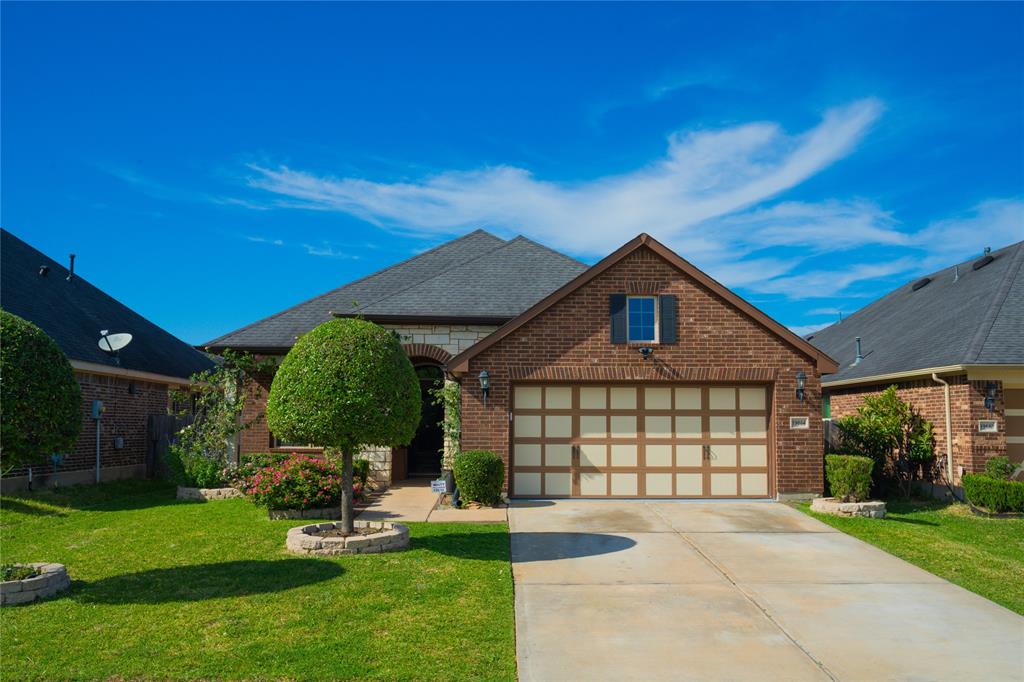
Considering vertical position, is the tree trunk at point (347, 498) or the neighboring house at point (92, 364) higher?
the neighboring house at point (92, 364)

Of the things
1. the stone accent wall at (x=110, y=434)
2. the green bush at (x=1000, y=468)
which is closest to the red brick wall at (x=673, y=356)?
the green bush at (x=1000, y=468)

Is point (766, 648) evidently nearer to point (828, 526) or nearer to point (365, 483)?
point (828, 526)

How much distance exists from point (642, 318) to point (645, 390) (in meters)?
1.51

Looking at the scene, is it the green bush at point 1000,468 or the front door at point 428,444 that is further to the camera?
the front door at point 428,444

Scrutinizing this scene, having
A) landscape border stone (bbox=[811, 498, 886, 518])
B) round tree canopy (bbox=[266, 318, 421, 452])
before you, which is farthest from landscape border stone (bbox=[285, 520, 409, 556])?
landscape border stone (bbox=[811, 498, 886, 518])

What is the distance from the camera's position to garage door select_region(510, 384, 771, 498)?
1434 cm

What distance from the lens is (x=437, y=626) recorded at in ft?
21.6

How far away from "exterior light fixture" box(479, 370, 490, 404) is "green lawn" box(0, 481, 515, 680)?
3.22 m

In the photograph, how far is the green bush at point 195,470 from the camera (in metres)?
15.1

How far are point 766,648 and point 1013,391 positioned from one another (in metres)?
11.8

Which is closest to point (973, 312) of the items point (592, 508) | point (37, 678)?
point (592, 508)

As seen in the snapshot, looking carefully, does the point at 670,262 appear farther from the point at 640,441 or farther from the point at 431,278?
the point at 431,278

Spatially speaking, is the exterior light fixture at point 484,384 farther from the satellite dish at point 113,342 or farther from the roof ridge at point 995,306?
the satellite dish at point 113,342

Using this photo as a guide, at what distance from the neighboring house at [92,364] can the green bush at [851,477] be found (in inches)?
616
